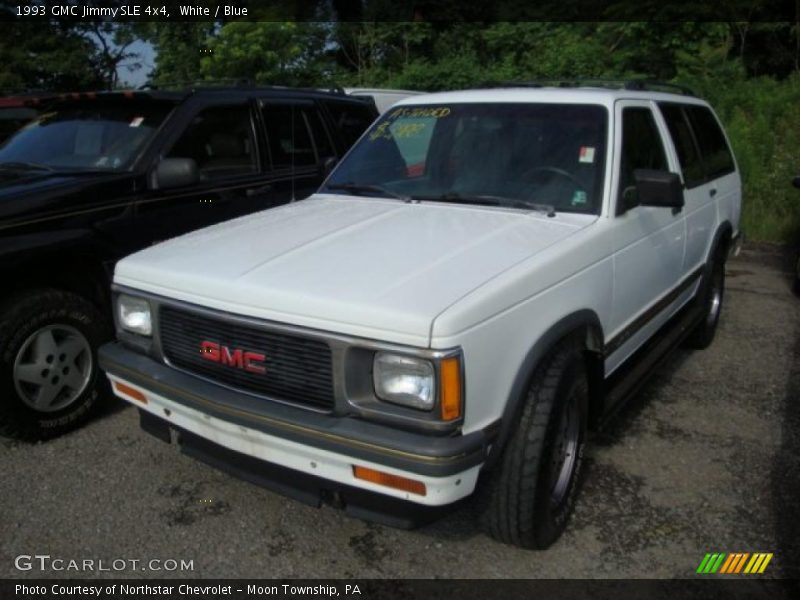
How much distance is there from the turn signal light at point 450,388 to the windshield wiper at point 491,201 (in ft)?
4.35

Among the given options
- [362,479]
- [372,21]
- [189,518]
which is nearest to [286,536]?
[189,518]

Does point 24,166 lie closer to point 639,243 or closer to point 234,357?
point 234,357

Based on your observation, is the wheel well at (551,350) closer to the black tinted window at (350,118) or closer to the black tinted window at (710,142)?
the black tinted window at (710,142)

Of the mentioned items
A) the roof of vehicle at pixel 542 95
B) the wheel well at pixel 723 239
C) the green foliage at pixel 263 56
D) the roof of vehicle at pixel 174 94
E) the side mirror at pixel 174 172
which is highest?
the green foliage at pixel 263 56

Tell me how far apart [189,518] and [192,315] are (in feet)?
3.41

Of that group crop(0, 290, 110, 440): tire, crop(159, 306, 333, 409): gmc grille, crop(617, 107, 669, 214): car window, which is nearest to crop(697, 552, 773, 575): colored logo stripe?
crop(617, 107, 669, 214): car window

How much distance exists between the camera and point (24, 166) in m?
4.41

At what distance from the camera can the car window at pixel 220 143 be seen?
182 inches

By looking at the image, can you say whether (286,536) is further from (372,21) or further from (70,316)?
(372,21)

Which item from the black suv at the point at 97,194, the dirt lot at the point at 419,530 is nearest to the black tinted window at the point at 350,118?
the black suv at the point at 97,194

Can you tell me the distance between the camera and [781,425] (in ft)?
13.7

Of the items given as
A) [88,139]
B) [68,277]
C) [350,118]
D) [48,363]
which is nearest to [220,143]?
[88,139]

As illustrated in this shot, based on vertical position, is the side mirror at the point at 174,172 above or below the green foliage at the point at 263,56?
below

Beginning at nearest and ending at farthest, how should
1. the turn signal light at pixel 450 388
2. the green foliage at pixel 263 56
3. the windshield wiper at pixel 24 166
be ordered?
the turn signal light at pixel 450 388
the windshield wiper at pixel 24 166
the green foliage at pixel 263 56
